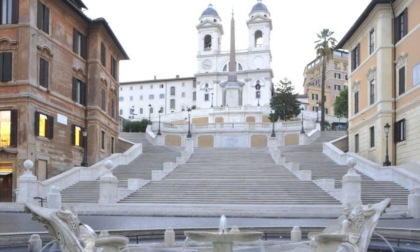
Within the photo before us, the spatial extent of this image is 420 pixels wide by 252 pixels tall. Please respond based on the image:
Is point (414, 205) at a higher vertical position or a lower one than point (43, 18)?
lower

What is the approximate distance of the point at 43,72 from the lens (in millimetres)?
31516

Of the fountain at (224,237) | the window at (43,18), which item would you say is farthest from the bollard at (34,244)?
the window at (43,18)

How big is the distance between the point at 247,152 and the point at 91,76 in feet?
46.8

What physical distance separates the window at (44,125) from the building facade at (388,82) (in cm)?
2117

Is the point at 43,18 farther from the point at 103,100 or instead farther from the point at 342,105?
the point at 342,105

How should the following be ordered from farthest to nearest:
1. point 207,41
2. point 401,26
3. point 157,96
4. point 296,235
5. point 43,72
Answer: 1. point 157,96
2. point 207,41
3. point 401,26
4. point 43,72
5. point 296,235

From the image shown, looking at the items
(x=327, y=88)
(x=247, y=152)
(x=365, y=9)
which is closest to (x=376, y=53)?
(x=365, y=9)

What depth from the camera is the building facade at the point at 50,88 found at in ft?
95.9

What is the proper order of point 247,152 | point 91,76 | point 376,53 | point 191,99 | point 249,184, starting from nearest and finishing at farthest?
point 249,184
point 376,53
point 91,76
point 247,152
point 191,99

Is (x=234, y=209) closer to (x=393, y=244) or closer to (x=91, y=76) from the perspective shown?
(x=393, y=244)

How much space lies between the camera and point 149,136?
5522cm

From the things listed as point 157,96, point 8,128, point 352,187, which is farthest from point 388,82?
point 157,96

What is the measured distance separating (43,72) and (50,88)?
128cm

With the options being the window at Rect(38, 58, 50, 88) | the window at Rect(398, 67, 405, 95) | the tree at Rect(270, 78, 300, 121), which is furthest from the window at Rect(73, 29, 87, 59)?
the tree at Rect(270, 78, 300, 121)
